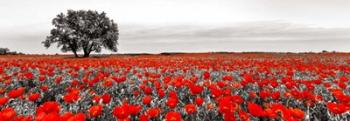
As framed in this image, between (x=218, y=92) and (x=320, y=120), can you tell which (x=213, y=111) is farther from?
(x=320, y=120)

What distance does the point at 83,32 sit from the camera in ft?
175

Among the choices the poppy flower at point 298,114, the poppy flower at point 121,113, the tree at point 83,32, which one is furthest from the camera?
the tree at point 83,32

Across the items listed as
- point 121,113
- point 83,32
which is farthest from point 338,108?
point 83,32

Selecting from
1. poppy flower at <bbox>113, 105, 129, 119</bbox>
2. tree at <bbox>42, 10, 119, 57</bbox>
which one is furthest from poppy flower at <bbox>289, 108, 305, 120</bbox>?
tree at <bbox>42, 10, 119, 57</bbox>

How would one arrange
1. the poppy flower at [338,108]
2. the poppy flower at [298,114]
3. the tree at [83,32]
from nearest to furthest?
the poppy flower at [298,114]
the poppy flower at [338,108]
the tree at [83,32]

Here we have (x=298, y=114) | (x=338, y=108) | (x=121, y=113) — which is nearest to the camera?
(x=298, y=114)

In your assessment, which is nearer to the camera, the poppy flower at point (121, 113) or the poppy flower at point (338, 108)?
the poppy flower at point (121, 113)

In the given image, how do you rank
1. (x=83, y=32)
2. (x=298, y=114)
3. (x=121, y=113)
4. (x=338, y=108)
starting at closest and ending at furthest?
1. (x=298, y=114)
2. (x=121, y=113)
3. (x=338, y=108)
4. (x=83, y=32)

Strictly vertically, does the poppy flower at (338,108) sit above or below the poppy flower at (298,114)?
below

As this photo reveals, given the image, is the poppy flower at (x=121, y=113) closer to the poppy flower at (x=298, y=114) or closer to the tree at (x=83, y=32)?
the poppy flower at (x=298, y=114)

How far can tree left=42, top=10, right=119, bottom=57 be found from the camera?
173 feet

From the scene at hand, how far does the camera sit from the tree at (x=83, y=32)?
173 feet

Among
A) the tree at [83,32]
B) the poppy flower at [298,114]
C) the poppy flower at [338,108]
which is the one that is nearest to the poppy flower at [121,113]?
the poppy flower at [298,114]

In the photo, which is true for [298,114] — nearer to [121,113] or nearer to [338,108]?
[338,108]
